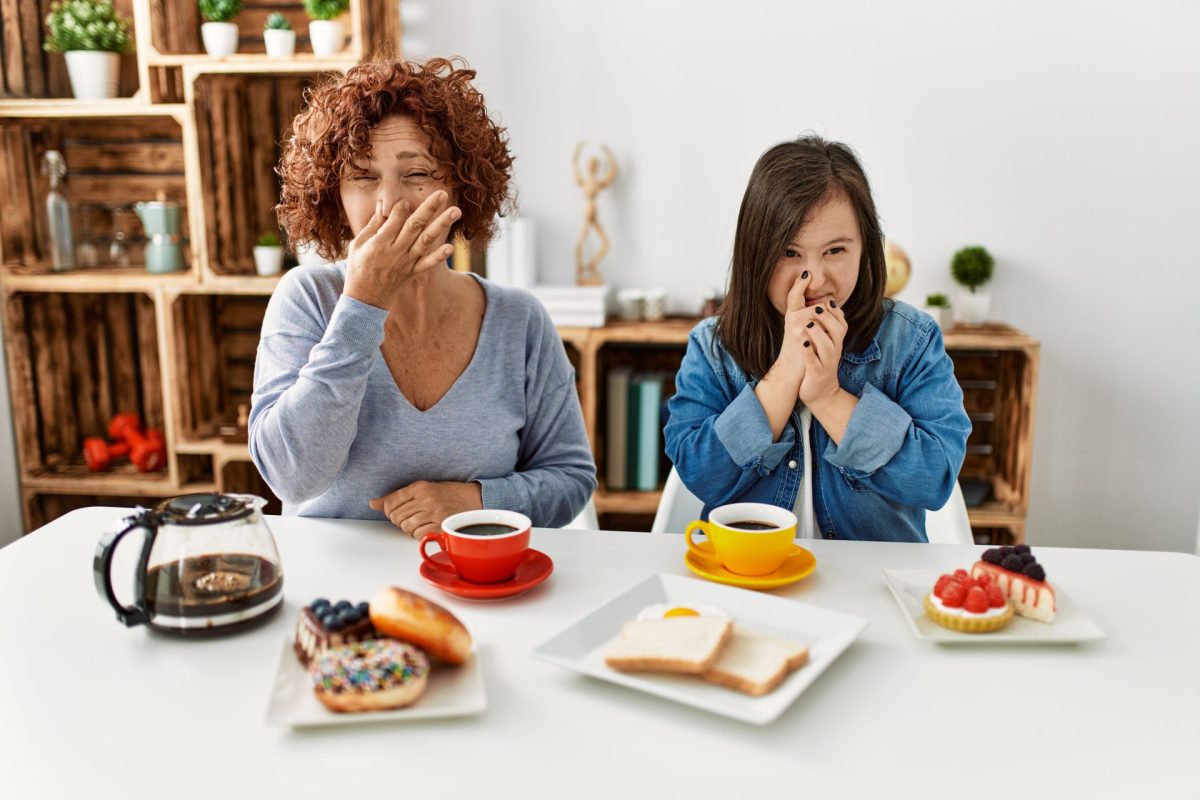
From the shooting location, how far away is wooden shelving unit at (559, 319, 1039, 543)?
8.65ft

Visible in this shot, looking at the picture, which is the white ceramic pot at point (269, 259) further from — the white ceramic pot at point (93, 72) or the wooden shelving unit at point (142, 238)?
the white ceramic pot at point (93, 72)

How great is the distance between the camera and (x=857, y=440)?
4.61 feet

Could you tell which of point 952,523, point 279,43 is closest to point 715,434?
point 952,523

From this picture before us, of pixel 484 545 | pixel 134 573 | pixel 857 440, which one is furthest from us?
pixel 857 440

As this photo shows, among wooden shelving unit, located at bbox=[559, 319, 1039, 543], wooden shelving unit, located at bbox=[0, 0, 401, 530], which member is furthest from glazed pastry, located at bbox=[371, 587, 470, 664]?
wooden shelving unit, located at bbox=[0, 0, 401, 530]

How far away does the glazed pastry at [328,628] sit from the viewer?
0.91 m

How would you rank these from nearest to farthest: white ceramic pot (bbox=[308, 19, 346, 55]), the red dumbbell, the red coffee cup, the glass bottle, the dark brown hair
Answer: the red coffee cup
the dark brown hair
white ceramic pot (bbox=[308, 19, 346, 55])
the glass bottle
the red dumbbell

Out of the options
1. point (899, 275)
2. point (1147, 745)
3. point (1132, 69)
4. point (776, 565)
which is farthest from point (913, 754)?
point (1132, 69)

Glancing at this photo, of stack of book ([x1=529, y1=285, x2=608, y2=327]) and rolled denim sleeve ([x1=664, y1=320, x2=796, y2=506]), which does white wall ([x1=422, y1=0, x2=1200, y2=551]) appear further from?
rolled denim sleeve ([x1=664, y1=320, x2=796, y2=506])

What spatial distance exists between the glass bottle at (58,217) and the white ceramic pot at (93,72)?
21 centimetres

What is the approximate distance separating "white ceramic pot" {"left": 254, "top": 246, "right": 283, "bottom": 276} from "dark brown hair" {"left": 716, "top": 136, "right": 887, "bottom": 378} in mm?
1640

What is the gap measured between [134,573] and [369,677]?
0.31 metres

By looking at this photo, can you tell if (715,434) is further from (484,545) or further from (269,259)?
(269,259)

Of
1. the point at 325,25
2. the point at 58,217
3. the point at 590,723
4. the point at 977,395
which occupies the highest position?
the point at 325,25
